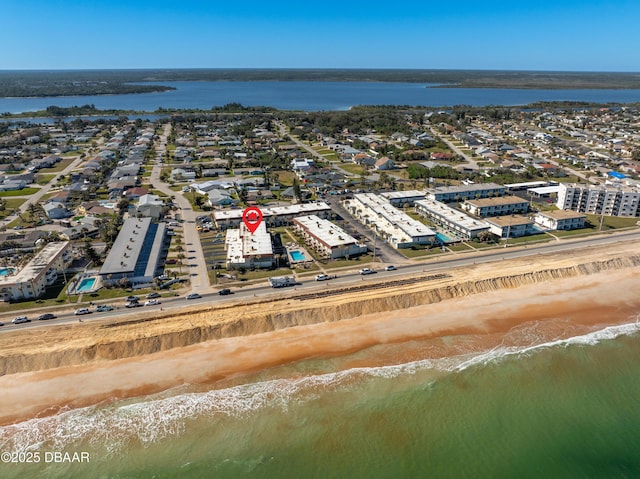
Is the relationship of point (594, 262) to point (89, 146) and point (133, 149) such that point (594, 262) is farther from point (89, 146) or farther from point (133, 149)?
point (89, 146)

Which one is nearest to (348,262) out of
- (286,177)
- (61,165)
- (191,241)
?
(191,241)

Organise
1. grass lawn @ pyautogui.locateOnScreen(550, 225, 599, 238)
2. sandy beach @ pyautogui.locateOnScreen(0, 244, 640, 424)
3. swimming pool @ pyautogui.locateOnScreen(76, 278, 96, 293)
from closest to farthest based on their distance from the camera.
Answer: sandy beach @ pyautogui.locateOnScreen(0, 244, 640, 424) < swimming pool @ pyautogui.locateOnScreen(76, 278, 96, 293) < grass lawn @ pyautogui.locateOnScreen(550, 225, 599, 238)

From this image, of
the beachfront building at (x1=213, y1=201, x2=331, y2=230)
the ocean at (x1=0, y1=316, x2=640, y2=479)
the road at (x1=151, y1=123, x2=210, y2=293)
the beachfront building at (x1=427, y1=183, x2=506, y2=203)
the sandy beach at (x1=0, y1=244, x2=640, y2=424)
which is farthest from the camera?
the beachfront building at (x1=427, y1=183, x2=506, y2=203)

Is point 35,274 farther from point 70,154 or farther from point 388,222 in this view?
point 70,154

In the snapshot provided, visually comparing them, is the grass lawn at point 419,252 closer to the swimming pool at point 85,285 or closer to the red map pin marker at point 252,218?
the red map pin marker at point 252,218

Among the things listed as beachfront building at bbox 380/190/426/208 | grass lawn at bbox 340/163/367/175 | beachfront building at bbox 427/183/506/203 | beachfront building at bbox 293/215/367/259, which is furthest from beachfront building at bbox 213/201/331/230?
grass lawn at bbox 340/163/367/175

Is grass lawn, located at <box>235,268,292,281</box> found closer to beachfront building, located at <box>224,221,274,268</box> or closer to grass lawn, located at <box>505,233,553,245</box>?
beachfront building, located at <box>224,221,274,268</box>
